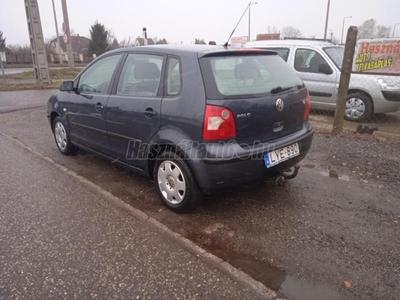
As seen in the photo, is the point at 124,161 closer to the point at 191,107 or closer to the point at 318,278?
the point at 191,107

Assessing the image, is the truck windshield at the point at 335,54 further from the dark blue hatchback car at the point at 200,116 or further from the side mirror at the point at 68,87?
the side mirror at the point at 68,87

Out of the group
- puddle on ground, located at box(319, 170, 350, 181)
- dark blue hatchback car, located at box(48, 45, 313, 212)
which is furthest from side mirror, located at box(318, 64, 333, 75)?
dark blue hatchback car, located at box(48, 45, 313, 212)

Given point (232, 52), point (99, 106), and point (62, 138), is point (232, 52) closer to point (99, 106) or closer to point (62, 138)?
point (99, 106)

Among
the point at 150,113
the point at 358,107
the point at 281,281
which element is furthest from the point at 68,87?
the point at 358,107

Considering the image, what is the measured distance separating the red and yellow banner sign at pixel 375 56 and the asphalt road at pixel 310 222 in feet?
5.58

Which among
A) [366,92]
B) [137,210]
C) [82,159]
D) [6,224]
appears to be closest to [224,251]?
[137,210]

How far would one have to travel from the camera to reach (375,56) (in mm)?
5844

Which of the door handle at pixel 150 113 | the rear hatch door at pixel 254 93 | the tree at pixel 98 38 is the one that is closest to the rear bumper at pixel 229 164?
the rear hatch door at pixel 254 93

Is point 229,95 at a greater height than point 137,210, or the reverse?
point 229,95

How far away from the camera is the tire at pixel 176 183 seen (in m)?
3.04

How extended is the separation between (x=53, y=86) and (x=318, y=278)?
15.5 metres

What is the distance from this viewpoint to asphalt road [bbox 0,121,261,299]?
2232mm

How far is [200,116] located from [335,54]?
A: 20.0 ft

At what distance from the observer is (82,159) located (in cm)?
507
